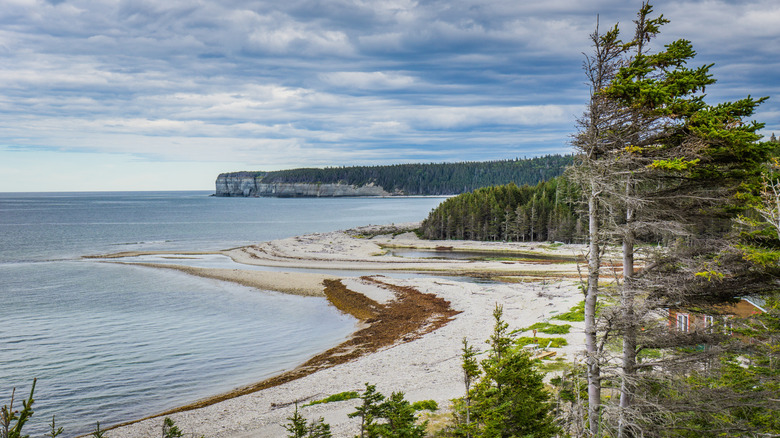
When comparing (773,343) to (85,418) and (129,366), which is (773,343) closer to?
(85,418)

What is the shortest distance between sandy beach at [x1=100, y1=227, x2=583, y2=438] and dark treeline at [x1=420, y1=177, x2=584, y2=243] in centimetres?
1324

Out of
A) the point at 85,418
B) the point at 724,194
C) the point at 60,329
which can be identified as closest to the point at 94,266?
the point at 60,329

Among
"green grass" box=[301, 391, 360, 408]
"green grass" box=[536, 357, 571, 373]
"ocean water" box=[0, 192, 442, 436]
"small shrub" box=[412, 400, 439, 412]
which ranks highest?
"green grass" box=[536, 357, 571, 373]

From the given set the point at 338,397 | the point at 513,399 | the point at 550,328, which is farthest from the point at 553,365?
the point at 338,397

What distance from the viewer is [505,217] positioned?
9175 cm

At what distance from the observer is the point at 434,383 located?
18688 mm

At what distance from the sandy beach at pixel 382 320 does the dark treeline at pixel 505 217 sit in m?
13.2

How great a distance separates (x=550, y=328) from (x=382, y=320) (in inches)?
503

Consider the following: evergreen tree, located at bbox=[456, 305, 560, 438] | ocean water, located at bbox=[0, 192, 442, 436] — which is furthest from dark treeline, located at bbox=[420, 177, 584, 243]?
evergreen tree, located at bbox=[456, 305, 560, 438]

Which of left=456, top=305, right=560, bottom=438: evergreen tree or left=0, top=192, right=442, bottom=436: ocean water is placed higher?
left=456, top=305, right=560, bottom=438: evergreen tree

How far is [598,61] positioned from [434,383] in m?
13.9

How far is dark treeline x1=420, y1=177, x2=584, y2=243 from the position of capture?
8650 centimetres

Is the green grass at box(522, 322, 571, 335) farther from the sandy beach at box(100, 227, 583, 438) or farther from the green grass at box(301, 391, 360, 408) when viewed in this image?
the green grass at box(301, 391, 360, 408)

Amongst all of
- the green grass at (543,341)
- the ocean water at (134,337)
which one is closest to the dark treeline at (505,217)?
the ocean water at (134,337)
